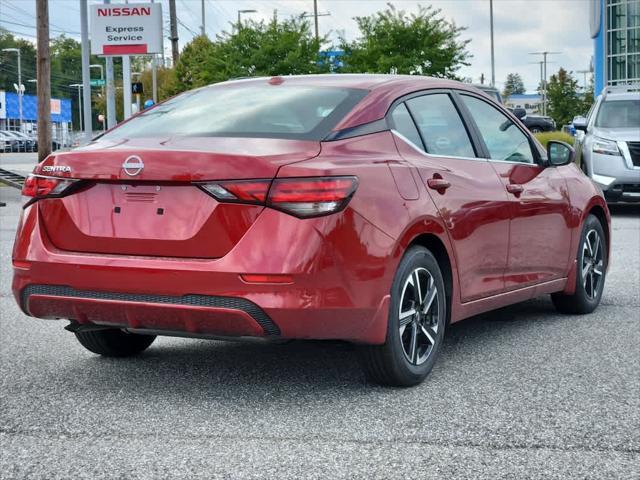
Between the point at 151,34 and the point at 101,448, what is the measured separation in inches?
1257

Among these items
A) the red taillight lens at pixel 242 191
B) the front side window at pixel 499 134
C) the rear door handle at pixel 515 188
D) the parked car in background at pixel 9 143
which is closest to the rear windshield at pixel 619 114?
the front side window at pixel 499 134

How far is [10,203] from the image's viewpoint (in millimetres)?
22172

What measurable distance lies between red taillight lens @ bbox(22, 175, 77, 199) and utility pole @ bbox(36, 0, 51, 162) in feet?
82.4

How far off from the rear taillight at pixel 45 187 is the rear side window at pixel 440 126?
6.01 ft

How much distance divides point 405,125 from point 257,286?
4.65ft

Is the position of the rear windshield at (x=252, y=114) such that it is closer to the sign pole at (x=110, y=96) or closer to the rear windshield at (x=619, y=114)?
the rear windshield at (x=619, y=114)

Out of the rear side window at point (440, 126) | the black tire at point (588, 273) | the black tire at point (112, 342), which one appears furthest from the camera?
the black tire at point (588, 273)

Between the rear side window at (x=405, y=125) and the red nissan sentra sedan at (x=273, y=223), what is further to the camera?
the rear side window at (x=405, y=125)

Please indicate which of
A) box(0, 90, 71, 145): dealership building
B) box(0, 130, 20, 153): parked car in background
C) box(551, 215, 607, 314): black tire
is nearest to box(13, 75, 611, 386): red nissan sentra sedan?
box(551, 215, 607, 314): black tire

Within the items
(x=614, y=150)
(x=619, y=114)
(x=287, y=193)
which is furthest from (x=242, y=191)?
(x=619, y=114)

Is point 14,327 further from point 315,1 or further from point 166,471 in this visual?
point 315,1

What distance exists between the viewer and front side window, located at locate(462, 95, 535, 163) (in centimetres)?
660

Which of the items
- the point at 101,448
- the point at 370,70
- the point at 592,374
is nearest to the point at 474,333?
the point at 592,374

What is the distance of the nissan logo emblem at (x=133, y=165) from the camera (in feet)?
16.3
